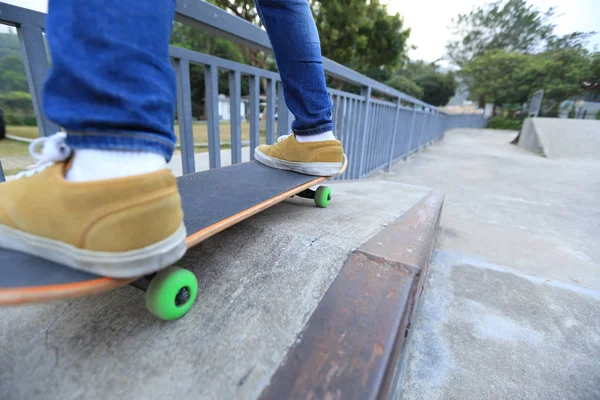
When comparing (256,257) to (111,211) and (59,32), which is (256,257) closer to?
(111,211)

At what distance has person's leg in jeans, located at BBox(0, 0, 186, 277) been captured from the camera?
459mm

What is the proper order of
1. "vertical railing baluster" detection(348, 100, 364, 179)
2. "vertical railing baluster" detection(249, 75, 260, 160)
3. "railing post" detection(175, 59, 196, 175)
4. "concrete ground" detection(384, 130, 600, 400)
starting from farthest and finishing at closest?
"vertical railing baluster" detection(348, 100, 364, 179) < "vertical railing baluster" detection(249, 75, 260, 160) < "railing post" detection(175, 59, 196, 175) < "concrete ground" detection(384, 130, 600, 400)

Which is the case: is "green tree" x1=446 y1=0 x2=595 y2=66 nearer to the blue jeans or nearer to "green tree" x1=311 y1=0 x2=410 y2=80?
"green tree" x1=311 y1=0 x2=410 y2=80

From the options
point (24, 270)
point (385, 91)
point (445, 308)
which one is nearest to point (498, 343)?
point (445, 308)

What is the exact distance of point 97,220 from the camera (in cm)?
47

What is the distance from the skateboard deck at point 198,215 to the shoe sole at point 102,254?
0.02m

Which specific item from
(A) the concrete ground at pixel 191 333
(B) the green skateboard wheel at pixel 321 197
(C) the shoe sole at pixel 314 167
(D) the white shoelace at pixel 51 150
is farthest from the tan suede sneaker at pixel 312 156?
(D) the white shoelace at pixel 51 150

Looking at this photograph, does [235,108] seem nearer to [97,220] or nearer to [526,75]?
[97,220]

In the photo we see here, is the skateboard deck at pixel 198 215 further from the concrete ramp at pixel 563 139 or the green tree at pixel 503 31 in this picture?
the green tree at pixel 503 31

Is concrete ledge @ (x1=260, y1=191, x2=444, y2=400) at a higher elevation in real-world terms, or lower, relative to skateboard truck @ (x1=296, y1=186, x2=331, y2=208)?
lower

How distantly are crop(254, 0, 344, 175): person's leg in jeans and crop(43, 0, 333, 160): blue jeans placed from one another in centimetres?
57

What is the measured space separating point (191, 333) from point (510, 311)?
1.24 m

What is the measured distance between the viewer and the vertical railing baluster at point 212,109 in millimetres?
1422

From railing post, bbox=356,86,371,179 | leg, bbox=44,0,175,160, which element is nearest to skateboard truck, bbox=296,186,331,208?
leg, bbox=44,0,175,160
